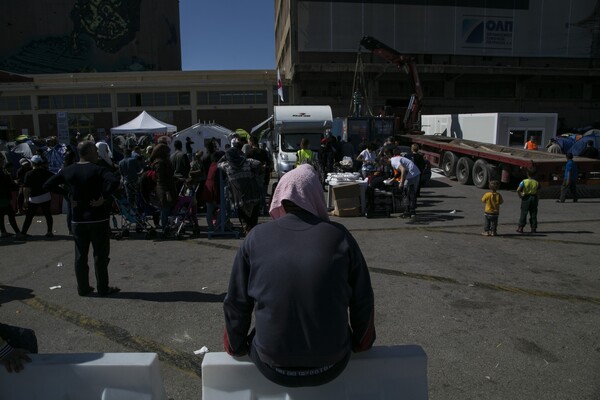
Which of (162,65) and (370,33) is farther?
(162,65)

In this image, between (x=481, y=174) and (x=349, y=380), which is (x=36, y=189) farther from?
(x=481, y=174)

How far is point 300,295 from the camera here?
83.7 inches

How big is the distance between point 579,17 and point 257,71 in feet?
105

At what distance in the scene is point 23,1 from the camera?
7375 cm

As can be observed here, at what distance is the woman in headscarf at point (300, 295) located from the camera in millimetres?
2141

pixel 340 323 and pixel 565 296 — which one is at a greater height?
pixel 340 323

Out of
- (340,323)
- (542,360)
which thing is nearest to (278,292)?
(340,323)

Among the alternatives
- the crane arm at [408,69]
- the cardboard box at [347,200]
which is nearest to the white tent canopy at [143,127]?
the crane arm at [408,69]

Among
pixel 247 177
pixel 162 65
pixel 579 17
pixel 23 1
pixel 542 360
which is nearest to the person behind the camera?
pixel 542 360

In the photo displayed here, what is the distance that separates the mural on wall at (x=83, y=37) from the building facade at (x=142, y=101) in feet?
123

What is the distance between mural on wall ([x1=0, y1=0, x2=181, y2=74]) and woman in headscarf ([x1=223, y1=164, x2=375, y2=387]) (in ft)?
269

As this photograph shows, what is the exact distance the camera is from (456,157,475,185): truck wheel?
643 inches

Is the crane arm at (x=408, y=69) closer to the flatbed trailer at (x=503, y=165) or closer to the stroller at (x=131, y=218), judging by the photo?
the flatbed trailer at (x=503, y=165)

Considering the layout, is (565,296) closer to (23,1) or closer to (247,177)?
(247,177)
